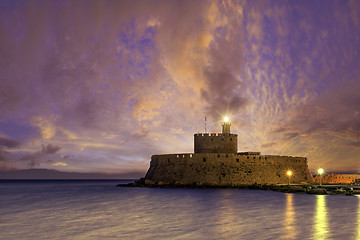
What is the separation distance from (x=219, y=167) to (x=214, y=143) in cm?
558

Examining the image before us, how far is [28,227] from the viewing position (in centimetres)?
1723

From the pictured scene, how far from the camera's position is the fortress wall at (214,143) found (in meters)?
48.6

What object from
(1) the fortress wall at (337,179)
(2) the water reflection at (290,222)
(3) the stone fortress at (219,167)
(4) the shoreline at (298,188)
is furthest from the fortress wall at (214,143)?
(2) the water reflection at (290,222)

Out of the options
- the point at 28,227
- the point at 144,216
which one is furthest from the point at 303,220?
the point at 28,227

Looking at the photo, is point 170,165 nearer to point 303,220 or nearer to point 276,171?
point 276,171

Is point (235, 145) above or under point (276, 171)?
above

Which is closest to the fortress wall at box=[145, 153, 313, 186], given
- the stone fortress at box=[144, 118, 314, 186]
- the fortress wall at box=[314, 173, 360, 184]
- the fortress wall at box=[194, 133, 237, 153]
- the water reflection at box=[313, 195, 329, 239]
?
the stone fortress at box=[144, 118, 314, 186]

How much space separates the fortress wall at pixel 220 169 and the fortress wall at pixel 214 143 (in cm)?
402

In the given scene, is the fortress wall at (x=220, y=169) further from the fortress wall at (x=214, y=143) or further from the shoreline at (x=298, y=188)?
the fortress wall at (x=214, y=143)

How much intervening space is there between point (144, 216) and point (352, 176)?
4629 centimetres

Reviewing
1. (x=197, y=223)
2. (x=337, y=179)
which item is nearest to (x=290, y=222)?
(x=197, y=223)

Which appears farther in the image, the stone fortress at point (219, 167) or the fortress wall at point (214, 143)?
the fortress wall at point (214, 143)

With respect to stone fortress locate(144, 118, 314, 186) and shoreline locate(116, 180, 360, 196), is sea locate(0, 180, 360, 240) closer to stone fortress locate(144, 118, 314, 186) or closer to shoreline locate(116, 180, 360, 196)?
shoreline locate(116, 180, 360, 196)

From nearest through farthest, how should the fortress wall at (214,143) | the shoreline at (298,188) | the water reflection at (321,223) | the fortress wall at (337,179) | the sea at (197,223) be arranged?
the water reflection at (321,223)
the sea at (197,223)
the shoreline at (298,188)
the fortress wall at (214,143)
the fortress wall at (337,179)
